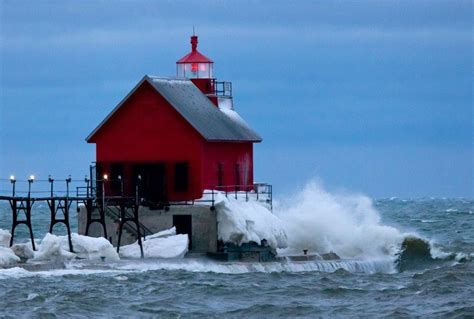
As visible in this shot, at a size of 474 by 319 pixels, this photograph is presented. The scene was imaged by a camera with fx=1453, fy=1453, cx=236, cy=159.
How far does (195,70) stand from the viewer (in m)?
58.2

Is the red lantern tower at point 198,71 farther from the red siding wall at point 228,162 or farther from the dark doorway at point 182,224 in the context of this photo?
the dark doorway at point 182,224

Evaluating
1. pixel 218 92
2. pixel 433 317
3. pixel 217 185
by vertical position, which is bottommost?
pixel 433 317

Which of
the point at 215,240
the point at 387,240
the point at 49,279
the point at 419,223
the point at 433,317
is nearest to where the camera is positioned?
the point at 433,317

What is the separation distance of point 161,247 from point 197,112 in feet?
20.6

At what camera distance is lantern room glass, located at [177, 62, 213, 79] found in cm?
5825

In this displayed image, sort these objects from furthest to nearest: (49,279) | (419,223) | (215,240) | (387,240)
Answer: (419,223) < (387,240) < (215,240) < (49,279)

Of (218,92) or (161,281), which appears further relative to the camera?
(218,92)

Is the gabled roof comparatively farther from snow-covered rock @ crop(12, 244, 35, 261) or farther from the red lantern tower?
snow-covered rock @ crop(12, 244, 35, 261)

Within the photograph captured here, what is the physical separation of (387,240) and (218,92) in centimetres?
971

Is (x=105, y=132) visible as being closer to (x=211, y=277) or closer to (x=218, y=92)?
(x=218, y=92)

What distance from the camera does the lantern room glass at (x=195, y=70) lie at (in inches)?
2293

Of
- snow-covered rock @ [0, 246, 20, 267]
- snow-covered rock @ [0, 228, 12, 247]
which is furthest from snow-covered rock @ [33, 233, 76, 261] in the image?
snow-covered rock @ [0, 228, 12, 247]

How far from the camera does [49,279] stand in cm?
4500

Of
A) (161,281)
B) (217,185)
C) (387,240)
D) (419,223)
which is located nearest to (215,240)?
(217,185)
